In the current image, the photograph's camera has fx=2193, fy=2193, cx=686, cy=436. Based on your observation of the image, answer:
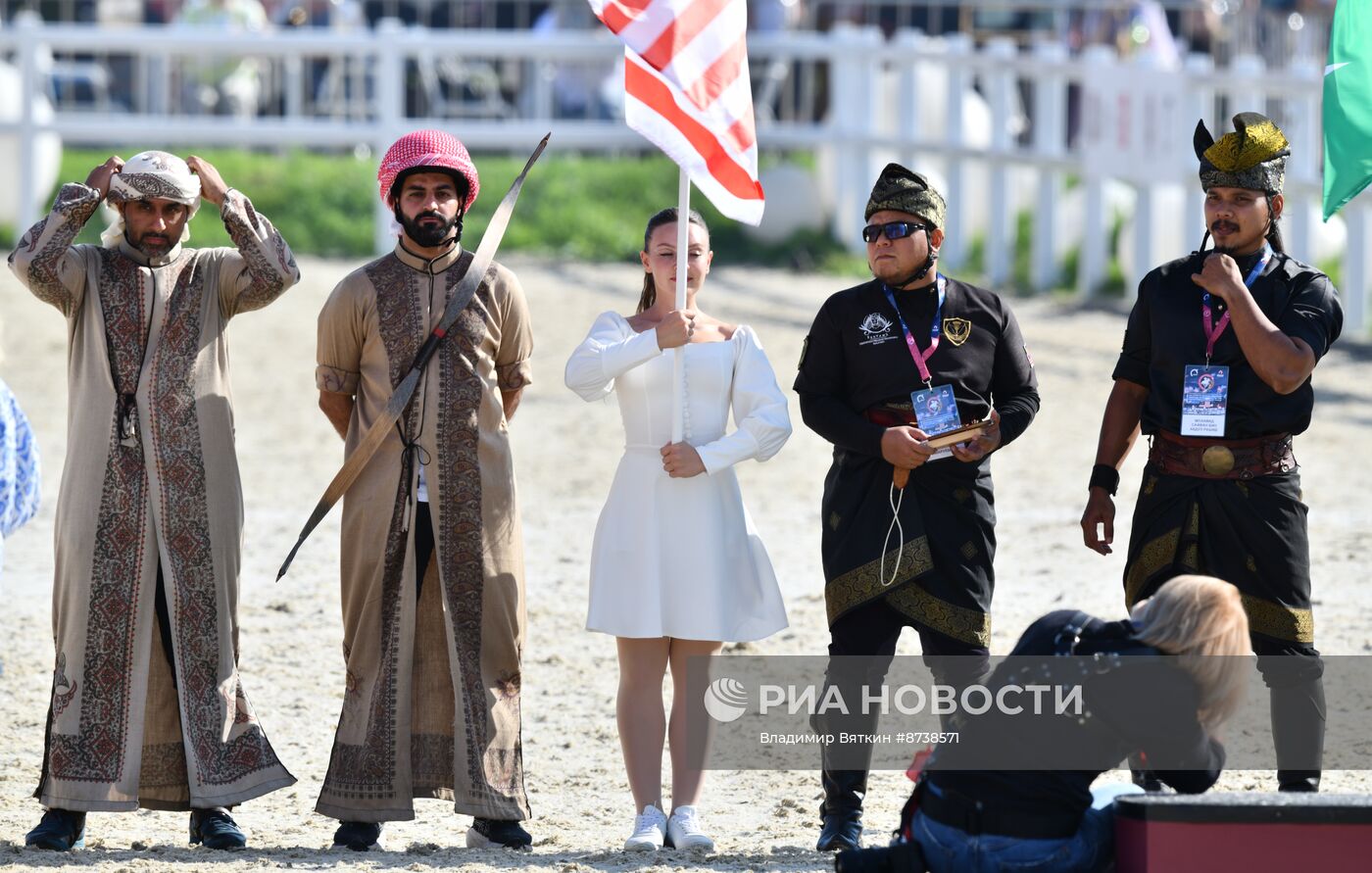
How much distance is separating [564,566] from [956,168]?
955cm

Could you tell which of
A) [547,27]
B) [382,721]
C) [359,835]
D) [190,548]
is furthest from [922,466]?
[547,27]

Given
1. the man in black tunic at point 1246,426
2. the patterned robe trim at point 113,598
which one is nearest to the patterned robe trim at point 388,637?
the patterned robe trim at point 113,598

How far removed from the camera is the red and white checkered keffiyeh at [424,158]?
→ 5.48m

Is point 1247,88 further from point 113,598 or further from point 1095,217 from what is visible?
point 113,598

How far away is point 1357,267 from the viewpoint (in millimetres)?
13906

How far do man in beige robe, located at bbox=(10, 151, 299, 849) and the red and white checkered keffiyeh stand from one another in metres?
0.37

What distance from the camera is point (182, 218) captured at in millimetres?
5605

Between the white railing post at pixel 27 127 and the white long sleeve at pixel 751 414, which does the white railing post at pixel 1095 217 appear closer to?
the white railing post at pixel 27 127

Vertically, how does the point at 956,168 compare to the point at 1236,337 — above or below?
above

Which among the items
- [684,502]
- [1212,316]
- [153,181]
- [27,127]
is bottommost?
[684,502]

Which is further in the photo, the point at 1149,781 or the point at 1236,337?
the point at 1236,337

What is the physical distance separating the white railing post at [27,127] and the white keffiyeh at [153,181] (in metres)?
11.3

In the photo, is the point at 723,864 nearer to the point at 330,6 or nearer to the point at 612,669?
the point at 612,669

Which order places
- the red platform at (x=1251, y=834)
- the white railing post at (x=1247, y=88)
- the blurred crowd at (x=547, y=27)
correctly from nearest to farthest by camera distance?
1. the red platform at (x=1251, y=834)
2. the white railing post at (x=1247, y=88)
3. the blurred crowd at (x=547, y=27)
